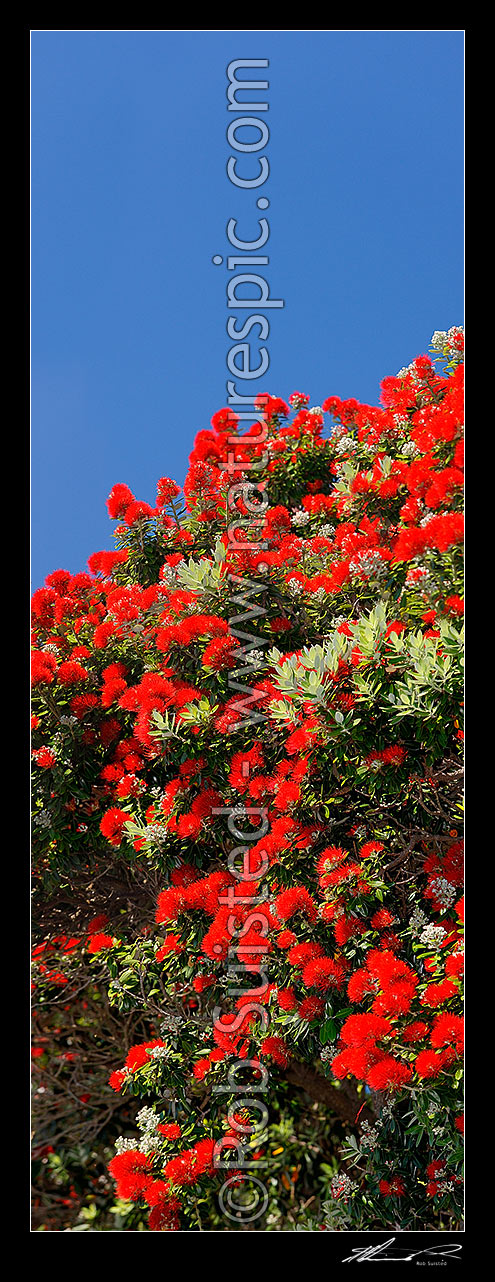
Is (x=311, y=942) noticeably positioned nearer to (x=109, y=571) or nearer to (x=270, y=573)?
(x=270, y=573)

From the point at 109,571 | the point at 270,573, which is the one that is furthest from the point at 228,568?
the point at 109,571

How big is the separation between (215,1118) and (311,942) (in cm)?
106

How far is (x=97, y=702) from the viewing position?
4125mm

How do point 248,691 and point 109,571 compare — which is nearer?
point 248,691

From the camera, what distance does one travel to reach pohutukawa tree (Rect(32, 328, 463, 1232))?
3004 millimetres

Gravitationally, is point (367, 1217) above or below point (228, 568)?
below

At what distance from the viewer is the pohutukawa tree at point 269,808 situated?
300cm

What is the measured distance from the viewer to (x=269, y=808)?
137 inches
